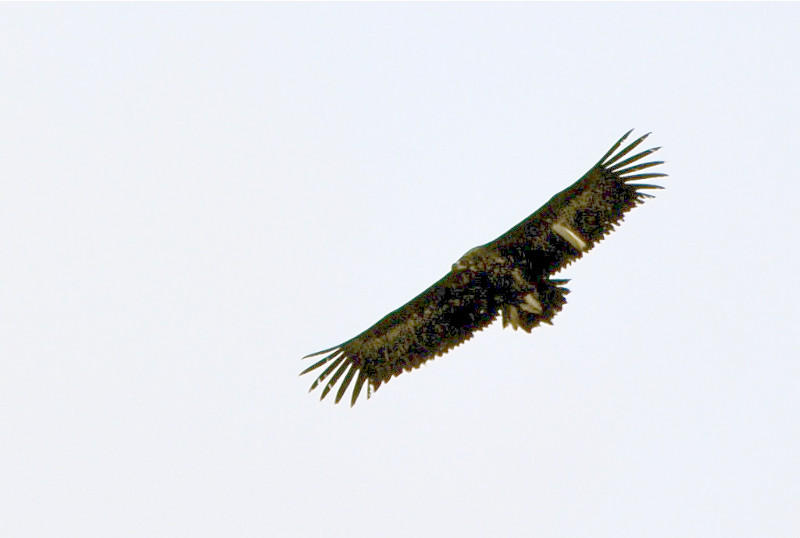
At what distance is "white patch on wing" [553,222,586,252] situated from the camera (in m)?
21.6

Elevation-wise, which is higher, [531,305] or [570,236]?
[570,236]

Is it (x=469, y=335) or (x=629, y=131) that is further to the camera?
(x=469, y=335)

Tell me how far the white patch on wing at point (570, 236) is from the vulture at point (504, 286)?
0.02 meters

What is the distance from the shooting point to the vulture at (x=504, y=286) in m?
21.4

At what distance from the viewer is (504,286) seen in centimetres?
2205

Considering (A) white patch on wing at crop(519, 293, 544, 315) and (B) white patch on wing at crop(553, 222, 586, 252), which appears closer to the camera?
(B) white patch on wing at crop(553, 222, 586, 252)

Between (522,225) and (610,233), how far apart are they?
4.71 ft

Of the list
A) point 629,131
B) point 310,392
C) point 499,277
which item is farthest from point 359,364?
point 629,131

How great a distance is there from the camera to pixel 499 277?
72.1 feet

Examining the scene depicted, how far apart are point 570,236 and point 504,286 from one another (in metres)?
1.40

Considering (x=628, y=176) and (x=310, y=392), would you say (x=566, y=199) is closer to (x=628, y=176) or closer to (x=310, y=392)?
(x=628, y=176)

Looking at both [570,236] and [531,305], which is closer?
[570,236]

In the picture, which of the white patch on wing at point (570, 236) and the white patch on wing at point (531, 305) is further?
the white patch on wing at point (531, 305)

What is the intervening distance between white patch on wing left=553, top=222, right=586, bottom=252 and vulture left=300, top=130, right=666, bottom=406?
0.02 meters
